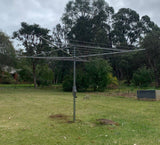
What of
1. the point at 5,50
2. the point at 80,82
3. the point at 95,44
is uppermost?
the point at 95,44

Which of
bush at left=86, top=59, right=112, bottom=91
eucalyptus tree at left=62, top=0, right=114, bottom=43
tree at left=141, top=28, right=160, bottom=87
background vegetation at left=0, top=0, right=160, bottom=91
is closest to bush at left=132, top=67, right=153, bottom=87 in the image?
background vegetation at left=0, top=0, right=160, bottom=91

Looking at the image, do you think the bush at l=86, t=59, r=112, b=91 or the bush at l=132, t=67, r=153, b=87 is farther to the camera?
the bush at l=132, t=67, r=153, b=87

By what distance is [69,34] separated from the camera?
121ft

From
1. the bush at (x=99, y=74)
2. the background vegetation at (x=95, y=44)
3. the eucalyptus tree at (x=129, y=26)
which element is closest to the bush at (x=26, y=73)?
the background vegetation at (x=95, y=44)

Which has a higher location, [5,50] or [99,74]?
[5,50]

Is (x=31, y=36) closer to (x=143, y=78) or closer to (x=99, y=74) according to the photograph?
(x=99, y=74)

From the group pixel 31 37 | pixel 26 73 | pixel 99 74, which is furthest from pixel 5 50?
pixel 99 74

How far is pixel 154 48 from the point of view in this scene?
27859mm

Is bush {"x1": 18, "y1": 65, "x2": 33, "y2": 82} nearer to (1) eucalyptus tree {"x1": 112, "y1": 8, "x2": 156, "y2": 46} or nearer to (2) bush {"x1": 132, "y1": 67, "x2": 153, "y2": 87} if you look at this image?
(2) bush {"x1": 132, "y1": 67, "x2": 153, "y2": 87}

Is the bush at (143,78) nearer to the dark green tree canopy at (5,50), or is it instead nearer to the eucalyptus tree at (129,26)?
the eucalyptus tree at (129,26)

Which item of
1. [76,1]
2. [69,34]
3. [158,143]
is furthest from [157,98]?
[76,1]

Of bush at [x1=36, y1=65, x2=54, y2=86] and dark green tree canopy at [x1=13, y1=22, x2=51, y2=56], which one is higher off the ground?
dark green tree canopy at [x1=13, y1=22, x2=51, y2=56]

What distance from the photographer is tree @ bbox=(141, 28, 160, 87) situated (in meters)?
27.5

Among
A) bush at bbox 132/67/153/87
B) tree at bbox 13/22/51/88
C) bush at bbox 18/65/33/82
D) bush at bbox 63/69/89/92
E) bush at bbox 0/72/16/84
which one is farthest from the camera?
bush at bbox 0/72/16/84
